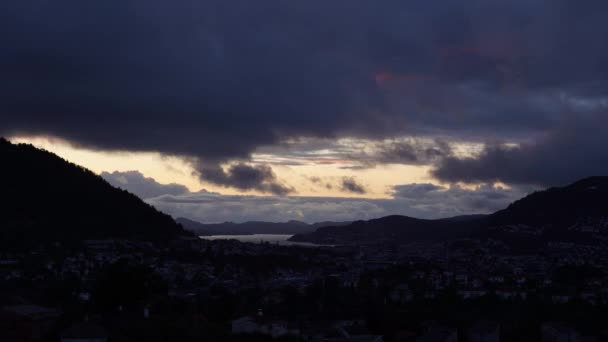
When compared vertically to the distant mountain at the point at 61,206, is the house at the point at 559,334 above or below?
below

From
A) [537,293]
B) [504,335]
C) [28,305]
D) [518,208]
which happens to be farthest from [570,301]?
[518,208]

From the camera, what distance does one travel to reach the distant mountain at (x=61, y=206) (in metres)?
92.8

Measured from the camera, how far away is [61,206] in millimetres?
102812

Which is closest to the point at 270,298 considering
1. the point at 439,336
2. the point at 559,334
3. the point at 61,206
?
the point at 439,336

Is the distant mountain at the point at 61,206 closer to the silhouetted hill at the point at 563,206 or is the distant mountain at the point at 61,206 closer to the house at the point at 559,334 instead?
the house at the point at 559,334

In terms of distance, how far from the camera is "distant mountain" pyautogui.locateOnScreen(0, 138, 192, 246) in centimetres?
9275

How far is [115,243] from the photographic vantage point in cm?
9281

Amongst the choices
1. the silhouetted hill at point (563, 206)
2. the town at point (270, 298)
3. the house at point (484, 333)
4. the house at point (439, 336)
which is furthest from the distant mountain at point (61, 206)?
the silhouetted hill at point (563, 206)

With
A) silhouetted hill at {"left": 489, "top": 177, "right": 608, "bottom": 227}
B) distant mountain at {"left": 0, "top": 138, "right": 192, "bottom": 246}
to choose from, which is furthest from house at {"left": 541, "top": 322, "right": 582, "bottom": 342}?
silhouetted hill at {"left": 489, "top": 177, "right": 608, "bottom": 227}

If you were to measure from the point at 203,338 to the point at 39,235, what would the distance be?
60535 millimetres

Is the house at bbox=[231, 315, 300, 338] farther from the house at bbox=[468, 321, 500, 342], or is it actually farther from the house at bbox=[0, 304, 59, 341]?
the house at bbox=[468, 321, 500, 342]

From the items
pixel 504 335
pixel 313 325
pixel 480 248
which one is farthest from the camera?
pixel 480 248

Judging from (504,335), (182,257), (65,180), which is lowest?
(504,335)

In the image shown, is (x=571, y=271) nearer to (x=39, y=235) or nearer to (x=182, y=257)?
(x=182, y=257)
